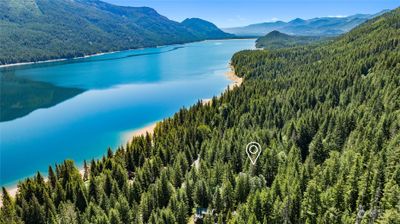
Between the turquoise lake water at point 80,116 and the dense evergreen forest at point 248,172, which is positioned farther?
the turquoise lake water at point 80,116

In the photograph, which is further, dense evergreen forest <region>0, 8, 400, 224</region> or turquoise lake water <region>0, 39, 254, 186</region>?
turquoise lake water <region>0, 39, 254, 186</region>

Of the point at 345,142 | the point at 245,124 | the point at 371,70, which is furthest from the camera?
the point at 371,70

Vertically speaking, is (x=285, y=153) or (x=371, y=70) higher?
(x=371, y=70)

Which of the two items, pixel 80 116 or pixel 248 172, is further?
pixel 80 116

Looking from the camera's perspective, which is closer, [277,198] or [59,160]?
[277,198]

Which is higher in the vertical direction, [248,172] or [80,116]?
[248,172]

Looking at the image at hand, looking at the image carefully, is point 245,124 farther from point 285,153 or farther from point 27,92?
point 27,92

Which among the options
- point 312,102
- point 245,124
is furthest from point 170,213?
point 312,102

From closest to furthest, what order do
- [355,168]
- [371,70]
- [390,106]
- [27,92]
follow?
1. [355,168]
2. [390,106]
3. [371,70]
4. [27,92]
